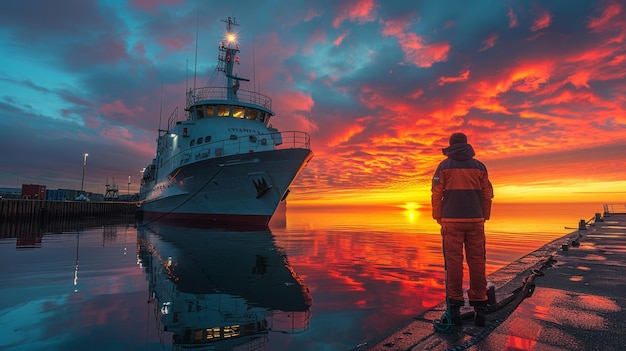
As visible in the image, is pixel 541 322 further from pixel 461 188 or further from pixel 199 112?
pixel 199 112

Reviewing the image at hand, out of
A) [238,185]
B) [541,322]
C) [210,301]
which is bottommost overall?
[210,301]

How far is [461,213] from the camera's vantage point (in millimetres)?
3584

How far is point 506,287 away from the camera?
5.10 m

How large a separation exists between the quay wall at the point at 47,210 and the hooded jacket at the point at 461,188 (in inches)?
1787

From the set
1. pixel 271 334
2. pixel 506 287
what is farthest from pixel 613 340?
pixel 271 334

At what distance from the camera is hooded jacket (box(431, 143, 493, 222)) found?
11.8 ft

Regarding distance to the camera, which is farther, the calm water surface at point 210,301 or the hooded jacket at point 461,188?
the calm water surface at point 210,301

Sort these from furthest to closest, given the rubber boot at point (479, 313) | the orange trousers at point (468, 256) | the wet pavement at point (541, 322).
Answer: the orange trousers at point (468, 256), the rubber boot at point (479, 313), the wet pavement at point (541, 322)

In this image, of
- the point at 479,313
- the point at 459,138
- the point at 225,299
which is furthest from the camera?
the point at 225,299

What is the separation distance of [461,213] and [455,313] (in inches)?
42.1

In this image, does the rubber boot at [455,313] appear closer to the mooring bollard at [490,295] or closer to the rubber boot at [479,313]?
the rubber boot at [479,313]

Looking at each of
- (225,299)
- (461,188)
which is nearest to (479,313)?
(461,188)

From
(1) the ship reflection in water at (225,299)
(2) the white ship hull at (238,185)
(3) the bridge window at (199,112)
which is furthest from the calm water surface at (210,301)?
(3) the bridge window at (199,112)

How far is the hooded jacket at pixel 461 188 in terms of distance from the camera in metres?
3.60
